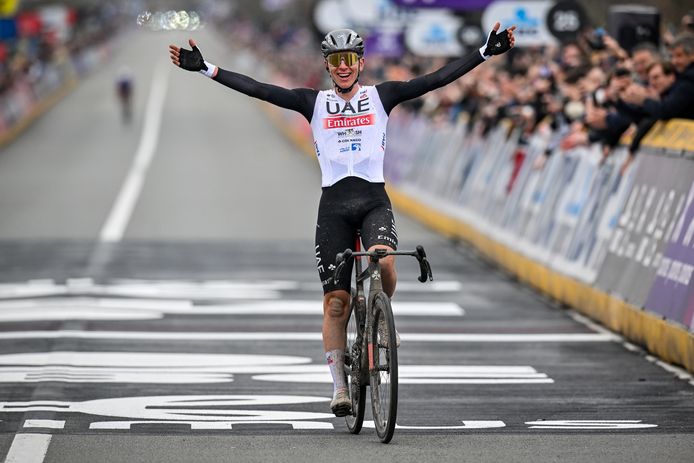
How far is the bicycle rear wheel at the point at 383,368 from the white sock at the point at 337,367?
11.5 inches

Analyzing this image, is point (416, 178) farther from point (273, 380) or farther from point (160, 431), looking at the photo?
point (160, 431)

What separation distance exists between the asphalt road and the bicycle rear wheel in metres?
0.16

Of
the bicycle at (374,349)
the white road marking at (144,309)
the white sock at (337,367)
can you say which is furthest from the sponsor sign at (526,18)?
the bicycle at (374,349)

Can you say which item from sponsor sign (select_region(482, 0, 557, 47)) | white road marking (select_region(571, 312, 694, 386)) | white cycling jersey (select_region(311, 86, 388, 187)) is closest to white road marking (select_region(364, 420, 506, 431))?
white cycling jersey (select_region(311, 86, 388, 187))

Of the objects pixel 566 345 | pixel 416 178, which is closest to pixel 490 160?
pixel 416 178

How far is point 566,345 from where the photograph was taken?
13.0 meters

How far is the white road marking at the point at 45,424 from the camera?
9.04m

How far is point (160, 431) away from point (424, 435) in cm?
141

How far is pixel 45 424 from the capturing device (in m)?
9.10

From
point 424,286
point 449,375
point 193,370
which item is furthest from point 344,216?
point 424,286

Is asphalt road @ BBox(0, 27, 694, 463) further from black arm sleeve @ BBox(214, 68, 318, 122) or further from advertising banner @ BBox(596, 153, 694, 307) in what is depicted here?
black arm sleeve @ BBox(214, 68, 318, 122)

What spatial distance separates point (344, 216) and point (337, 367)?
2.74ft

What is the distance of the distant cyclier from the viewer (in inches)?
326

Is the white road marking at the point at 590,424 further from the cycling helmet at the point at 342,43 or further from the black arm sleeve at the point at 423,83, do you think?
the cycling helmet at the point at 342,43
